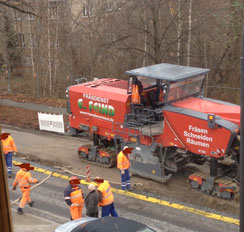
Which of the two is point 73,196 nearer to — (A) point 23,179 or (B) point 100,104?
(A) point 23,179

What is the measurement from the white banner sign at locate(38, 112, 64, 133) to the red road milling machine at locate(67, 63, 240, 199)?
321 centimetres

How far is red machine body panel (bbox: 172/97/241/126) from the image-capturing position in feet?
34.7

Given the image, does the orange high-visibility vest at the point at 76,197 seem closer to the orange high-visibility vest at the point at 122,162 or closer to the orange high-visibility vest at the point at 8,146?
the orange high-visibility vest at the point at 122,162

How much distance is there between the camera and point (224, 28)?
20969 mm

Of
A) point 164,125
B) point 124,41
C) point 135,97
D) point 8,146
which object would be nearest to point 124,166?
point 164,125

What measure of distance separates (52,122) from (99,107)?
16.4ft

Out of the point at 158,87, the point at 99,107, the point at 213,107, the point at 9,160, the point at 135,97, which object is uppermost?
the point at 158,87

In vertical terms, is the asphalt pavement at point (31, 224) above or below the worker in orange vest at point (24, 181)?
below

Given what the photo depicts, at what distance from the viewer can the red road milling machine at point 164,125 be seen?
10.5 m

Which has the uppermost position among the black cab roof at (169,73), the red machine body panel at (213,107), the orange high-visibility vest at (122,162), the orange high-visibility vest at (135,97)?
the black cab roof at (169,73)

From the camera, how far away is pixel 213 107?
11180 mm

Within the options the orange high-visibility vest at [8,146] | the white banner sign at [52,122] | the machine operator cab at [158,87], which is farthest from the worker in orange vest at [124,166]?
the white banner sign at [52,122]

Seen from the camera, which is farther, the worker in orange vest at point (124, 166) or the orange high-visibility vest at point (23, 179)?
the worker in orange vest at point (124, 166)

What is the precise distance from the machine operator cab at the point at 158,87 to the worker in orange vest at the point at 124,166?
4.03 ft
